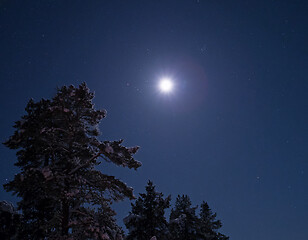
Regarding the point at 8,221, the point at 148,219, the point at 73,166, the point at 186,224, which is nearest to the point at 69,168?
the point at 73,166

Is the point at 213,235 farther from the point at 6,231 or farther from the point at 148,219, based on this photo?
the point at 6,231

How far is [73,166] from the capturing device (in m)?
9.33

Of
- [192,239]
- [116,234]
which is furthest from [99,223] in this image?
[192,239]

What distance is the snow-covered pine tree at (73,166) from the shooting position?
8.16 metres

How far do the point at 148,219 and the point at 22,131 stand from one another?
15215 millimetres

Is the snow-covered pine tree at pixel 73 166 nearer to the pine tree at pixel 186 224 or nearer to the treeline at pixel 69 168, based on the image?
the treeline at pixel 69 168

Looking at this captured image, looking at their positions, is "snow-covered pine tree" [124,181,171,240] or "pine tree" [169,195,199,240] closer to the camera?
"snow-covered pine tree" [124,181,171,240]

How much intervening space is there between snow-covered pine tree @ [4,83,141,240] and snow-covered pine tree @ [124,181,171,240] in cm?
1065

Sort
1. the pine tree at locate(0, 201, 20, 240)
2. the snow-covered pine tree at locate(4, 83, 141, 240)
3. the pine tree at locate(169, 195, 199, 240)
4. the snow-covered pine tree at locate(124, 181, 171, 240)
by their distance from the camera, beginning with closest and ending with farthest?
1. the snow-covered pine tree at locate(4, 83, 141, 240)
2. the pine tree at locate(0, 201, 20, 240)
3. the snow-covered pine tree at locate(124, 181, 171, 240)
4. the pine tree at locate(169, 195, 199, 240)

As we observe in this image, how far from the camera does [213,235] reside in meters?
25.4

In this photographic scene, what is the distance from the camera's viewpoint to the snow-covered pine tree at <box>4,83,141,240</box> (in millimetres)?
8164

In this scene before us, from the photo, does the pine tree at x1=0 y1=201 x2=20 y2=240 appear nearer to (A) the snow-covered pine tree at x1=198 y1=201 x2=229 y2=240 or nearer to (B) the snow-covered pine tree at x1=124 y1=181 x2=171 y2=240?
(B) the snow-covered pine tree at x1=124 y1=181 x2=171 y2=240

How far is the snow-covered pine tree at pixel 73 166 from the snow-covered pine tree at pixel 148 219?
10.6m

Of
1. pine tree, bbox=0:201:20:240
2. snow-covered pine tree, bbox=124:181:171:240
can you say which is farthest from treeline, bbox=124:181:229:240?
pine tree, bbox=0:201:20:240
